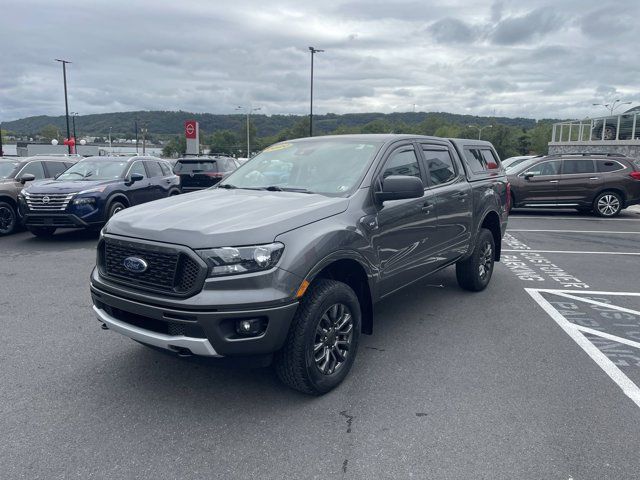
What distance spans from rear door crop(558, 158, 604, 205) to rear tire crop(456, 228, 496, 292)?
30.4ft

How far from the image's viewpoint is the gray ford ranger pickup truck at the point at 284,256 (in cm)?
302

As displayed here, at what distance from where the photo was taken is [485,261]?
20.8 ft

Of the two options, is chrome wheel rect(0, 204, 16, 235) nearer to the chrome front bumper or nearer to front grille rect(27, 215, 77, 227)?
front grille rect(27, 215, 77, 227)

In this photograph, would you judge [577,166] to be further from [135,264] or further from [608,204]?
[135,264]

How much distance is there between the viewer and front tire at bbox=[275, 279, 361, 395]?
10.6ft

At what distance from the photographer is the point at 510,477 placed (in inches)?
105

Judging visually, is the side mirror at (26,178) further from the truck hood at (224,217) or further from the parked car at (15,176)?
the truck hood at (224,217)

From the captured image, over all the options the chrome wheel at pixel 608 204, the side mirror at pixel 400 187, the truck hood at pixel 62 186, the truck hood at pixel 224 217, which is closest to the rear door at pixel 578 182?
the chrome wheel at pixel 608 204

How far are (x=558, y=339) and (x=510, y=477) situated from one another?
93.3 inches

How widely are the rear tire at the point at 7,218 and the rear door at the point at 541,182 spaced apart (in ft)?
41.8

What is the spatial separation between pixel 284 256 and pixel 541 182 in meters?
13.2

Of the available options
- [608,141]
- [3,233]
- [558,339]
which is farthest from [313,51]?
[558,339]

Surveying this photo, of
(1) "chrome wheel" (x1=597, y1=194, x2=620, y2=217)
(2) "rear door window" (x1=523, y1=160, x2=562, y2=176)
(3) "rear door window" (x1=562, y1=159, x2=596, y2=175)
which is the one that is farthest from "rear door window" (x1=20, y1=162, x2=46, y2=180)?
(1) "chrome wheel" (x1=597, y1=194, x2=620, y2=217)

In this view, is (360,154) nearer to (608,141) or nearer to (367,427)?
(367,427)
